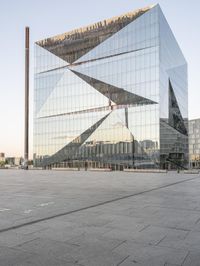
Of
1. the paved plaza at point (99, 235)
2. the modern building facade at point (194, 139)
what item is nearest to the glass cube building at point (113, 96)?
the paved plaza at point (99, 235)

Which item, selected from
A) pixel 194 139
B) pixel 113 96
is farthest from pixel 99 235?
pixel 194 139

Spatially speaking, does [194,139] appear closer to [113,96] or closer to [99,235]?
[113,96]

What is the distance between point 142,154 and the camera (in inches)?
2479

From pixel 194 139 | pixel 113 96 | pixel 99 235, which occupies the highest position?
pixel 113 96

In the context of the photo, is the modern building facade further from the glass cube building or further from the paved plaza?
the paved plaza

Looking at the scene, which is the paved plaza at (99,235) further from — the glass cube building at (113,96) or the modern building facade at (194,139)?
the modern building facade at (194,139)

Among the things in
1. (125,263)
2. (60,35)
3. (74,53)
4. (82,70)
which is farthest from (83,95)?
(125,263)

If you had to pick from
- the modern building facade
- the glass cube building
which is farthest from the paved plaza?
the modern building facade

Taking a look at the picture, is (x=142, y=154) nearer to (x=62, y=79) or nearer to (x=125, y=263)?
(x=62, y=79)

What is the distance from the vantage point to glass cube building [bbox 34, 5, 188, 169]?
64.0 m

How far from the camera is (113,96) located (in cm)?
7025

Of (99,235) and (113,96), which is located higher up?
(113,96)

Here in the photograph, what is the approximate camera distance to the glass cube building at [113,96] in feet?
210

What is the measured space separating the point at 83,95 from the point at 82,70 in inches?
280
